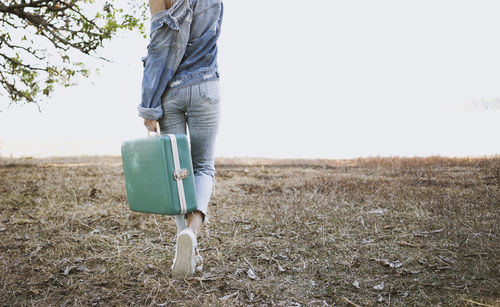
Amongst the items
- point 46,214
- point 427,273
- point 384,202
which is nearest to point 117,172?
point 46,214

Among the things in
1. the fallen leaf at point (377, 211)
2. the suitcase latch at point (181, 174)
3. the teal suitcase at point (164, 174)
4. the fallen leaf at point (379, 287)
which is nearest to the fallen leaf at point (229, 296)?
the teal suitcase at point (164, 174)

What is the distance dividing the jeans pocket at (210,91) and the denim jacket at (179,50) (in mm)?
37

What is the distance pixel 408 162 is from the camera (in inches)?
324

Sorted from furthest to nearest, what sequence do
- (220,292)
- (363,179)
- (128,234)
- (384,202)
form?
(363,179) → (384,202) → (128,234) → (220,292)

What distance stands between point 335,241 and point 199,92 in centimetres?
203

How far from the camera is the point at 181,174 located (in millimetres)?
2594

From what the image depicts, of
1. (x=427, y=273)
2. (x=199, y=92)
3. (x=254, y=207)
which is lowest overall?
(x=427, y=273)

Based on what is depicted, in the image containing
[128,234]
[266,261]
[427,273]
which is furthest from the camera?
[128,234]

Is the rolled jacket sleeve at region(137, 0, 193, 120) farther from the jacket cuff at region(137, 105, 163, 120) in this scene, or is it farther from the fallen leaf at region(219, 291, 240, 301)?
the fallen leaf at region(219, 291, 240, 301)

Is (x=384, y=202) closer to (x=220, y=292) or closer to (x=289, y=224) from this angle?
(x=289, y=224)

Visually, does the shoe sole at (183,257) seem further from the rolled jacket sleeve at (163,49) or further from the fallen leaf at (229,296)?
the rolled jacket sleeve at (163,49)

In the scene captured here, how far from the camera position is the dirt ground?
2723 mm

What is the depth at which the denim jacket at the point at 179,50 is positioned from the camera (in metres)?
2.59

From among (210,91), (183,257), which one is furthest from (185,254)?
(210,91)
